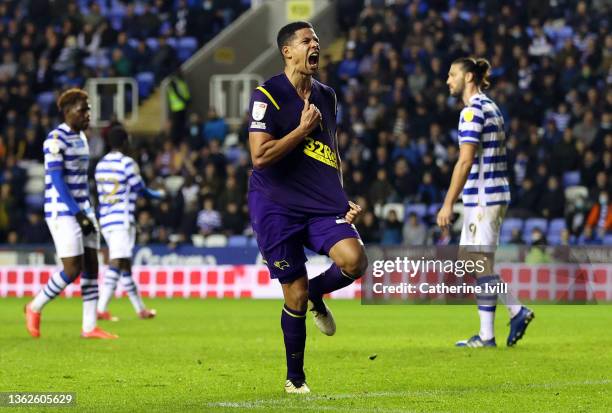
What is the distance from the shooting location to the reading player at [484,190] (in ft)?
37.9

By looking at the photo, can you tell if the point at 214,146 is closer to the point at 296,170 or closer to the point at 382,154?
the point at 382,154

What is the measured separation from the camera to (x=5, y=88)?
1179 inches

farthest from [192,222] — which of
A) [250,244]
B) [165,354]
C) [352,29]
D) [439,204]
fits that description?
[165,354]

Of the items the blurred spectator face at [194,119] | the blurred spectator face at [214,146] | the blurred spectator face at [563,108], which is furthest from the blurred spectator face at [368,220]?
the blurred spectator face at [194,119]

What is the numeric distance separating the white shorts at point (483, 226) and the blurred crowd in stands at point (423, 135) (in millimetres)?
9895

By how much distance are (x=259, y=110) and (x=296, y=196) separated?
0.59 meters

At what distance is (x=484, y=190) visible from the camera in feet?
38.3

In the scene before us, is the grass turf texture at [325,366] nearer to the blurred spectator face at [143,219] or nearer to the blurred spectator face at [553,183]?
the blurred spectator face at [553,183]

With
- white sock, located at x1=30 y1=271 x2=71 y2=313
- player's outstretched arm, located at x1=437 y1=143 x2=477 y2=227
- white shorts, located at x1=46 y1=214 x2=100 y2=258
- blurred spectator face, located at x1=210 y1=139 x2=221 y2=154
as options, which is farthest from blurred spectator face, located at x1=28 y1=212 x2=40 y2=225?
player's outstretched arm, located at x1=437 y1=143 x2=477 y2=227

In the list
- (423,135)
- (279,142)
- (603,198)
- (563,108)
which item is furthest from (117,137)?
(563,108)

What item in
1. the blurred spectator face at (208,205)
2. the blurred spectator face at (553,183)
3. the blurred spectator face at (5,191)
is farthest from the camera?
the blurred spectator face at (5,191)

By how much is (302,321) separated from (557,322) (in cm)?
805

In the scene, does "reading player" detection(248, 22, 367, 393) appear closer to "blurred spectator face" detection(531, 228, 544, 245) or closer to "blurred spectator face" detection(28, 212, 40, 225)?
"blurred spectator face" detection(531, 228, 544, 245)

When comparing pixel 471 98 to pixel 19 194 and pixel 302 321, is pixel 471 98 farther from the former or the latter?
pixel 19 194
